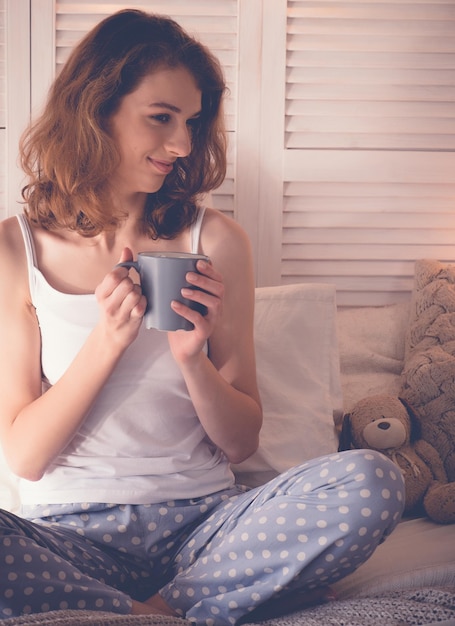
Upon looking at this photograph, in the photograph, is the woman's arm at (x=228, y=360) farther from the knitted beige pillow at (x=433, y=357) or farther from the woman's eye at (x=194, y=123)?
the knitted beige pillow at (x=433, y=357)

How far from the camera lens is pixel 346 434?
1.59 meters

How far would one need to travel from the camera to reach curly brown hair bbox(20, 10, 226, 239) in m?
1.30

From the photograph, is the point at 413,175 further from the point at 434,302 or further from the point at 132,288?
the point at 132,288

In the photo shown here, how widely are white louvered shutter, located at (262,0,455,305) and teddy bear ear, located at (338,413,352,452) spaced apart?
1.56 ft

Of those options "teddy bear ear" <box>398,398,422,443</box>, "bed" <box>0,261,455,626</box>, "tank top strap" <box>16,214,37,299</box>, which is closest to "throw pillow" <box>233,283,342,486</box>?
"bed" <box>0,261,455,626</box>

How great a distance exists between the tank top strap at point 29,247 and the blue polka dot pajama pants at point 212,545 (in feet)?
1.17

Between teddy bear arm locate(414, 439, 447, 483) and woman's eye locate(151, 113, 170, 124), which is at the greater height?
woman's eye locate(151, 113, 170, 124)

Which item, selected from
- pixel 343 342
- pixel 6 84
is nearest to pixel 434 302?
pixel 343 342

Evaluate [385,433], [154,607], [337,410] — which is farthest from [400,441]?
[154,607]

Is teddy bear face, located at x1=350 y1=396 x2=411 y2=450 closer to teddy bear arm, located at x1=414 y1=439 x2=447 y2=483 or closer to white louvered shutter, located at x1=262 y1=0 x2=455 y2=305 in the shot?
teddy bear arm, located at x1=414 y1=439 x2=447 y2=483

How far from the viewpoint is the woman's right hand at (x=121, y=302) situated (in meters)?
1.08

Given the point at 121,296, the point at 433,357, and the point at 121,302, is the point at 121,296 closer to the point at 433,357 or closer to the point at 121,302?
the point at 121,302

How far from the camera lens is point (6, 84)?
187cm

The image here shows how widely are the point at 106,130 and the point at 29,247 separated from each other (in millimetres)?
224
